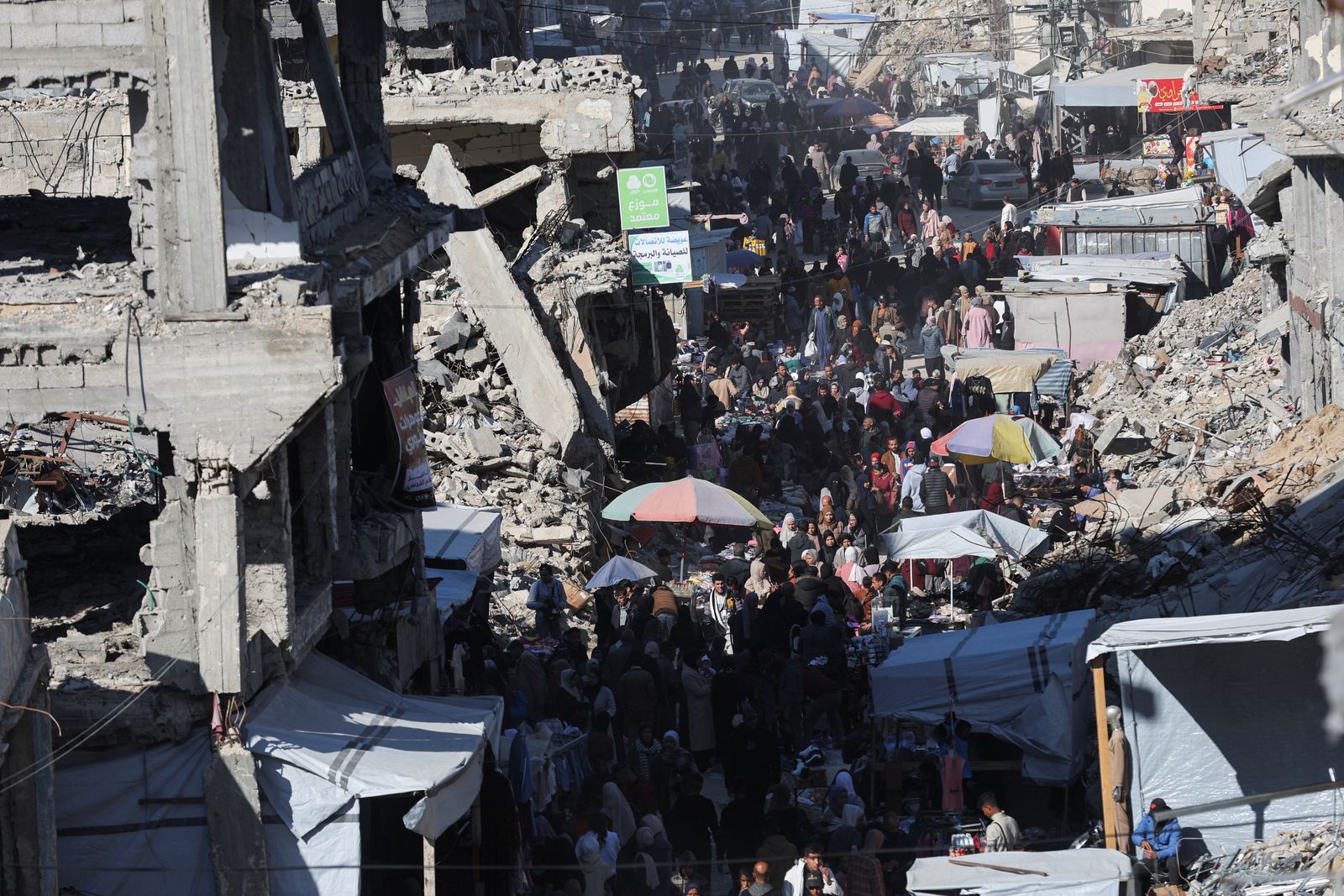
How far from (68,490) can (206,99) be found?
196 inches

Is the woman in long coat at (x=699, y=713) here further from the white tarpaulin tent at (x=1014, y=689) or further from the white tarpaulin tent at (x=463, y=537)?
the white tarpaulin tent at (x=463, y=537)

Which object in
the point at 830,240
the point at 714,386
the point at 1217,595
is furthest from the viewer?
the point at 830,240

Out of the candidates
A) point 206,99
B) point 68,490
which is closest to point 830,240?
point 68,490

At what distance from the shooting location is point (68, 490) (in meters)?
13.1

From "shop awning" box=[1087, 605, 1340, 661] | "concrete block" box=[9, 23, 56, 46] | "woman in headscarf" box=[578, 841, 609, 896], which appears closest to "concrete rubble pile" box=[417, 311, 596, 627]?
"woman in headscarf" box=[578, 841, 609, 896]

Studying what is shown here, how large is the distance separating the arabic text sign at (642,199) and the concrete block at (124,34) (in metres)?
14.3

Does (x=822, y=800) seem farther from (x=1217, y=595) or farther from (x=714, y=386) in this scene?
(x=714, y=386)

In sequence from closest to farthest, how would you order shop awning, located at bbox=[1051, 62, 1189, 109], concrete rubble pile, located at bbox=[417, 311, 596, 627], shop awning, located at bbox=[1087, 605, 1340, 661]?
1. shop awning, located at bbox=[1087, 605, 1340, 661]
2. concrete rubble pile, located at bbox=[417, 311, 596, 627]
3. shop awning, located at bbox=[1051, 62, 1189, 109]

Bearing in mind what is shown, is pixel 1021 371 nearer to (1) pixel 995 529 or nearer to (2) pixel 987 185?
(1) pixel 995 529

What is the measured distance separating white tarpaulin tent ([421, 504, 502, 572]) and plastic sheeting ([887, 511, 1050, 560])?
3.78 meters

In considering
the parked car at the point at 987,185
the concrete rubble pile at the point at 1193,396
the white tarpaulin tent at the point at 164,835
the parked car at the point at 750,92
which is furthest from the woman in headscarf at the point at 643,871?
the parked car at the point at 750,92

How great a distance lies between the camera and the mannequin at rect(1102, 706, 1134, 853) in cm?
1095

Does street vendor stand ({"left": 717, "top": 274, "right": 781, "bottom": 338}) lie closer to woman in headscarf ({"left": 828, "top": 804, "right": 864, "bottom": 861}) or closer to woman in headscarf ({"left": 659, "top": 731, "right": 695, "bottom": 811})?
woman in headscarf ({"left": 659, "top": 731, "right": 695, "bottom": 811})

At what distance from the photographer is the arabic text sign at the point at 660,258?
22.8 meters
